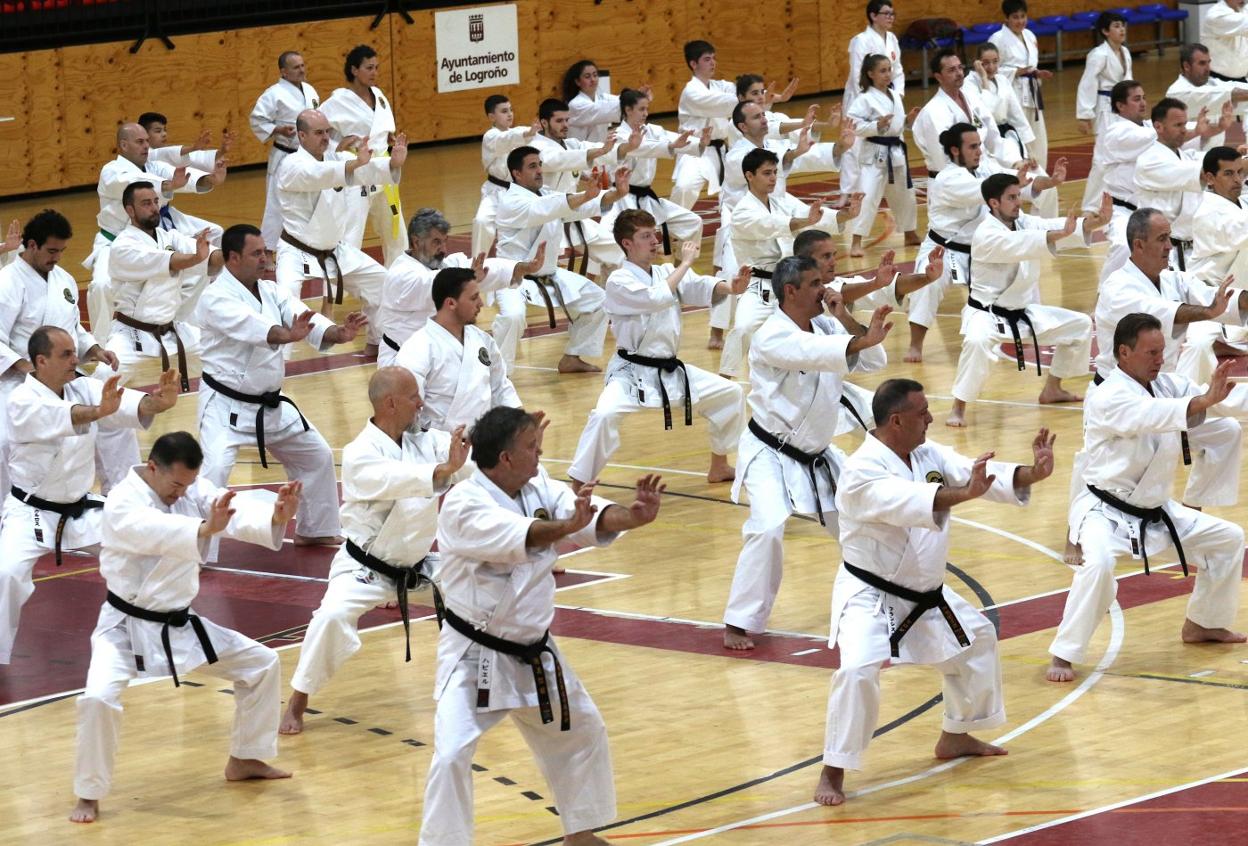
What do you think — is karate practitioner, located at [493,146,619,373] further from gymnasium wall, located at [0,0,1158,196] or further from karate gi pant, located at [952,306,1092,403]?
gymnasium wall, located at [0,0,1158,196]

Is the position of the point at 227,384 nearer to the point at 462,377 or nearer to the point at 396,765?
the point at 462,377

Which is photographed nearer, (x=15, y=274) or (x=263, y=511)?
(x=263, y=511)

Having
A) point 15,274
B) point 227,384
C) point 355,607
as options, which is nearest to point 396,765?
point 355,607

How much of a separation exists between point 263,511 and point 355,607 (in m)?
0.94

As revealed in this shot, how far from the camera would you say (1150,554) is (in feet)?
30.7

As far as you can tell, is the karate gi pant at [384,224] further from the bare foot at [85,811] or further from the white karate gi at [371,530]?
the bare foot at [85,811]

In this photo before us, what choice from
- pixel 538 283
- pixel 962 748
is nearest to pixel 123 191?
pixel 538 283

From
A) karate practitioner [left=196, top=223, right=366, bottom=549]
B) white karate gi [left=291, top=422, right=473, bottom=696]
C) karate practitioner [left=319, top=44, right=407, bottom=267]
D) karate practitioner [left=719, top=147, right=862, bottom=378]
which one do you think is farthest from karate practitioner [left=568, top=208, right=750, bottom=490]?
karate practitioner [left=319, top=44, right=407, bottom=267]

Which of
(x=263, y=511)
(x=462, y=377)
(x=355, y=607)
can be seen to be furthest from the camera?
(x=462, y=377)

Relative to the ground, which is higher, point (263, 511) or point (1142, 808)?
point (263, 511)

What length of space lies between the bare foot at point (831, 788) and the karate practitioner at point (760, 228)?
6.67m

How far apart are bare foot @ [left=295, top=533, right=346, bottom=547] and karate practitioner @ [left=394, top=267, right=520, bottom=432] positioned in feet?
4.92

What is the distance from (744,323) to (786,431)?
4.29m

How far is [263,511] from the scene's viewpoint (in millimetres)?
8367
